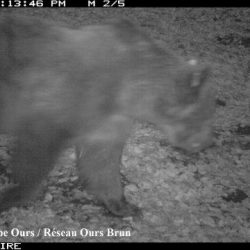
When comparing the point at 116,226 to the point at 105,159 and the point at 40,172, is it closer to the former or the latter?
the point at 105,159

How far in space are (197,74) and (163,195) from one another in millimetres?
1122

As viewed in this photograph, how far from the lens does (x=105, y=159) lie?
246 centimetres

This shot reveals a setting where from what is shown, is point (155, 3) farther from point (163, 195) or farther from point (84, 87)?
point (84, 87)

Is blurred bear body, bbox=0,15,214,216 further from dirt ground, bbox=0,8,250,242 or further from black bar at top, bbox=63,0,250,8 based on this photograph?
black bar at top, bbox=63,0,250,8

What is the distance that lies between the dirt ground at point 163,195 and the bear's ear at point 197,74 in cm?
104

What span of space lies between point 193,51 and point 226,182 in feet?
7.19

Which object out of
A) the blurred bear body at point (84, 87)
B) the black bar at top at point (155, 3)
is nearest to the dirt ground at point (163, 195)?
the blurred bear body at point (84, 87)

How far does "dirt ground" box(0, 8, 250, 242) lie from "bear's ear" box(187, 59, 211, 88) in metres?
1.04

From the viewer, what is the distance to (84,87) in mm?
1963

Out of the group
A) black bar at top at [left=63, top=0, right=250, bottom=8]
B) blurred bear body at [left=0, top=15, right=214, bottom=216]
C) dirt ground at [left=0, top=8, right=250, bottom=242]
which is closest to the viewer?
blurred bear body at [left=0, top=15, right=214, bottom=216]

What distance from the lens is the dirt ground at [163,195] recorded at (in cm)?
238

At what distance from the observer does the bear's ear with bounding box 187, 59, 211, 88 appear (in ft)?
6.53

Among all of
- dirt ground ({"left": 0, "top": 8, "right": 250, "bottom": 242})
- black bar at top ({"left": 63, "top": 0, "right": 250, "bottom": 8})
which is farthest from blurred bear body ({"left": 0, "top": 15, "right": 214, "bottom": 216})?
black bar at top ({"left": 63, "top": 0, "right": 250, "bottom": 8})

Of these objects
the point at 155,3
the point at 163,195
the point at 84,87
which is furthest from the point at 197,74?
the point at 155,3
